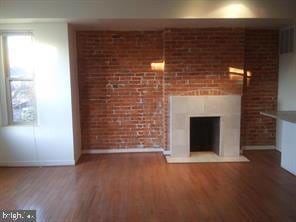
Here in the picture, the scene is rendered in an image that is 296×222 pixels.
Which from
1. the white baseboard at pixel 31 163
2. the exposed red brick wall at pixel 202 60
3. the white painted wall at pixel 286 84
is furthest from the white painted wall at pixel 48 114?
the white painted wall at pixel 286 84

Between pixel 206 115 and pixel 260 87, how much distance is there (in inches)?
51.7

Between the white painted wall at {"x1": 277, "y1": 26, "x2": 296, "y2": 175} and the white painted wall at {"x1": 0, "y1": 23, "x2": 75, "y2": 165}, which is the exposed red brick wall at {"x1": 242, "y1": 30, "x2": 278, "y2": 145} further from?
the white painted wall at {"x1": 0, "y1": 23, "x2": 75, "y2": 165}

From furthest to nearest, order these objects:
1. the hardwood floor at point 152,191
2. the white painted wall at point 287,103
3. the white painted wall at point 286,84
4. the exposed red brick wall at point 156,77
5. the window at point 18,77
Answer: the exposed red brick wall at point 156,77, the white painted wall at point 286,84, the window at point 18,77, the white painted wall at point 287,103, the hardwood floor at point 152,191

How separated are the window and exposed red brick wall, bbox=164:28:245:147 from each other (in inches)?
88.9

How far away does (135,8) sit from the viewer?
4039 mm

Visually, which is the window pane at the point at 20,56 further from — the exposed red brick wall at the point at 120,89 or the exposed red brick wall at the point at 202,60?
the exposed red brick wall at the point at 202,60

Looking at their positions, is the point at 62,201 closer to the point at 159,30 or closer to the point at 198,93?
the point at 198,93

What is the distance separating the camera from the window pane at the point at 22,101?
4594 millimetres

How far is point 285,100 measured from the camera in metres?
5.15

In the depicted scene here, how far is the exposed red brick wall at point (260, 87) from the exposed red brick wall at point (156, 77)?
0.02 m

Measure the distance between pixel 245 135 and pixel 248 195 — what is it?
2.19 m

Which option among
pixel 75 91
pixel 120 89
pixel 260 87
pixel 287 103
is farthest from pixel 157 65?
pixel 287 103

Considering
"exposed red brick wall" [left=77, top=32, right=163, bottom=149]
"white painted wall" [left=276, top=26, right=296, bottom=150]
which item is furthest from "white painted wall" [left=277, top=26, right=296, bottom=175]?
"exposed red brick wall" [left=77, top=32, right=163, bottom=149]

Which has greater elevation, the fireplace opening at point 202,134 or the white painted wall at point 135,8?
the white painted wall at point 135,8
